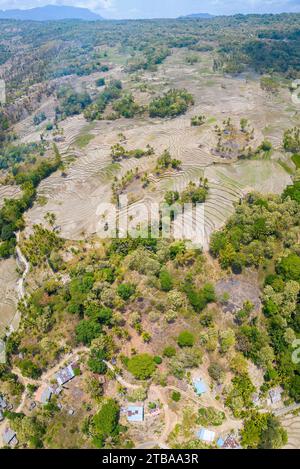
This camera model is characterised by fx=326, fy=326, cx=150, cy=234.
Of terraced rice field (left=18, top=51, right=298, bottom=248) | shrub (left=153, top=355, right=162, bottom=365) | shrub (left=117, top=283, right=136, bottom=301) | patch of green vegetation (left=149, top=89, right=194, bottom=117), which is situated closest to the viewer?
shrub (left=153, top=355, right=162, bottom=365)

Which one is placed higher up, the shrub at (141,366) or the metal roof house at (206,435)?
the shrub at (141,366)

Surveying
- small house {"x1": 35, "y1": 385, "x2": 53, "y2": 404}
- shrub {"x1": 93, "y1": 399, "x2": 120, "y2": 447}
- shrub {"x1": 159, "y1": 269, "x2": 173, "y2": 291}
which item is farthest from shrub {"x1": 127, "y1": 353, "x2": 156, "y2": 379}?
shrub {"x1": 159, "y1": 269, "x2": 173, "y2": 291}

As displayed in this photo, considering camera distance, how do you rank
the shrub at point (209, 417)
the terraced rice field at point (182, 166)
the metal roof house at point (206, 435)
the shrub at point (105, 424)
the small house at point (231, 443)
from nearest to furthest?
the shrub at point (105, 424) → the small house at point (231, 443) → the metal roof house at point (206, 435) → the shrub at point (209, 417) → the terraced rice field at point (182, 166)

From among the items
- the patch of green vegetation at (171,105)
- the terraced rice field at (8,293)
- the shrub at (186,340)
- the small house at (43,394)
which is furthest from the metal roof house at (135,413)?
the patch of green vegetation at (171,105)

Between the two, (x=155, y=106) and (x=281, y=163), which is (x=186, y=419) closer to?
(x=281, y=163)

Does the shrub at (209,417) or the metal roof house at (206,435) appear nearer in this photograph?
the metal roof house at (206,435)

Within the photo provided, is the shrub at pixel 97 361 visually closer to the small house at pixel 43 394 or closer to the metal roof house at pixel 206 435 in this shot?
the small house at pixel 43 394

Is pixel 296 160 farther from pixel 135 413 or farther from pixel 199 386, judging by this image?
pixel 135 413

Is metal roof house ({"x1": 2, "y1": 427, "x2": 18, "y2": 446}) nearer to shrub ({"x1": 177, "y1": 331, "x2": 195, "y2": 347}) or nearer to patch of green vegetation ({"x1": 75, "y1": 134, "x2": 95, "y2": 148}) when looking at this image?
shrub ({"x1": 177, "y1": 331, "x2": 195, "y2": 347})
